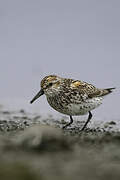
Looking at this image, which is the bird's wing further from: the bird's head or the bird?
the bird's head

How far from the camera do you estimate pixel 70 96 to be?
974cm

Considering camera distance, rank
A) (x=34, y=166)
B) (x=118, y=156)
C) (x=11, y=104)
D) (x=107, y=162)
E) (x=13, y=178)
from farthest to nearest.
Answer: (x=11, y=104)
(x=118, y=156)
(x=107, y=162)
(x=34, y=166)
(x=13, y=178)

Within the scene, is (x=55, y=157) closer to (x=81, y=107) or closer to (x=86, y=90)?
(x=81, y=107)

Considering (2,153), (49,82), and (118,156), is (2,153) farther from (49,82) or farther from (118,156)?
(49,82)

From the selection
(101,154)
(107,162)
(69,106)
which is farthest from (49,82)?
(107,162)

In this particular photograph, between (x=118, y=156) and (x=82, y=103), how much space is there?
3.89m

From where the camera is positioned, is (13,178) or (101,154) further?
(101,154)

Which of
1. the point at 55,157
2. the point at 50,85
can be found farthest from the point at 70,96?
the point at 55,157

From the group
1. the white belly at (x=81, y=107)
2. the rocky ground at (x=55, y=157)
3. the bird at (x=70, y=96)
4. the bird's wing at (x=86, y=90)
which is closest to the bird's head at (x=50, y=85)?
the bird at (x=70, y=96)

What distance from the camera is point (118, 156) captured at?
5.82 m

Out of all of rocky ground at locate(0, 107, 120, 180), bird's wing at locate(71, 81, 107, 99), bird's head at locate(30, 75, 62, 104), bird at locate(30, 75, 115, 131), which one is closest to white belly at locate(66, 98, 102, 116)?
bird at locate(30, 75, 115, 131)

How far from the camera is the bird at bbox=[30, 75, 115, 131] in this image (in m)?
9.65

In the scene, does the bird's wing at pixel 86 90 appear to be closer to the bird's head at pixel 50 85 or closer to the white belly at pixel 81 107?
the white belly at pixel 81 107

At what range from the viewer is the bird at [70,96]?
31.7 ft
